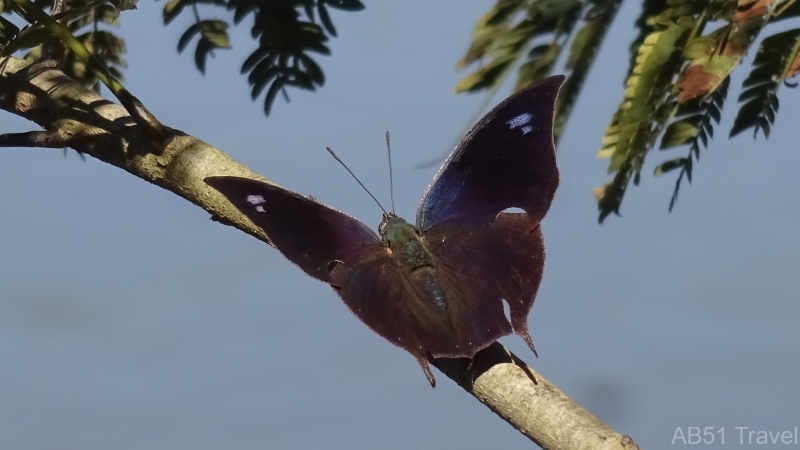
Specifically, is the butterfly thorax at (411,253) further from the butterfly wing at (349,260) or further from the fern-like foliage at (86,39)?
the fern-like foliage at (86,39)

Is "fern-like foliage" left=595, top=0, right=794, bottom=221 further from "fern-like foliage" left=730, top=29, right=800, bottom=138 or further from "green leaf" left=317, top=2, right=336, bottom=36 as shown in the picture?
"green leaf" left=317, top=2, right=336, bottom=36

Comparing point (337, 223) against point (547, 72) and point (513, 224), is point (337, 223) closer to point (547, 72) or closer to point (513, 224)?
point (513, 224)

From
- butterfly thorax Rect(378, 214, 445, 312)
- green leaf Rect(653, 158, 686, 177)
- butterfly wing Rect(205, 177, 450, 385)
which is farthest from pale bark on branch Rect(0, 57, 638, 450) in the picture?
Result: green leaf Rect(653, 158, 686, 177)

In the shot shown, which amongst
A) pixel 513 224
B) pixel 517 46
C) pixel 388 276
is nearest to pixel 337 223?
pixel 388 276

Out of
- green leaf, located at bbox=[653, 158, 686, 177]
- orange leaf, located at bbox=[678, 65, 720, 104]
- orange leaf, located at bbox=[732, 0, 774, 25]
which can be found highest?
orange leaf, located at bbox=[732, 0, 774, 25]

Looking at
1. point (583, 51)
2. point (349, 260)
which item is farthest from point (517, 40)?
point (349, 260)

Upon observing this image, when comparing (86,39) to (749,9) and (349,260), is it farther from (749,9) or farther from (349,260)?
(749,9)

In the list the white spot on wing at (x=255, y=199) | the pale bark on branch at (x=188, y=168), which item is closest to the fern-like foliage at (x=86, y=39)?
the pale bark on branch at (x=188, y=168)
